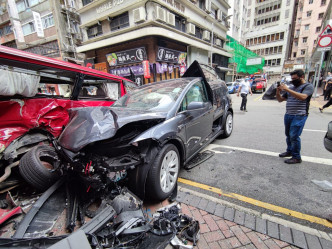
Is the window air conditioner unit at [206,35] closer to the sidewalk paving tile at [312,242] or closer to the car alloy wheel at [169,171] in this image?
the car alloy wheel at [169,171]

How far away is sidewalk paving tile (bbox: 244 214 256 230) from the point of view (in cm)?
190

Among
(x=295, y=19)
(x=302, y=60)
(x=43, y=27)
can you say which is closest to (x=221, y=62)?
(x=43, y=27)

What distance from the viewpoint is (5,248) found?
3.78ft

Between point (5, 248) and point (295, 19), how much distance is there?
250ft

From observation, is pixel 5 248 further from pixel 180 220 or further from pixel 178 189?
pixel 178 189

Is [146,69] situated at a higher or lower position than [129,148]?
higher

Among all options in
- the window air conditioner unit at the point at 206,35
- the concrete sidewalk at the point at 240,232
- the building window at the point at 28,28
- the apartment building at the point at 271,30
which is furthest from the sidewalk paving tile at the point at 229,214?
the apartment building at the point at 271,30

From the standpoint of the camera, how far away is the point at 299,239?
5.60 feet

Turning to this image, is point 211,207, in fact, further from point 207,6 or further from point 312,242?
point 207,6

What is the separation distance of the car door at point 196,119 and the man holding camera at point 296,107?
144 cm

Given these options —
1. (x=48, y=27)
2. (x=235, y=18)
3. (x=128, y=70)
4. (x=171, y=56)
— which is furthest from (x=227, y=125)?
(x=235, y=18)

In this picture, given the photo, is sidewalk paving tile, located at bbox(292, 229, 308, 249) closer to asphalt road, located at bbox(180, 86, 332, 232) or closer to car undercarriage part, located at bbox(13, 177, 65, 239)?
asphalt road, located at bbox(180, 86, 332, 232)

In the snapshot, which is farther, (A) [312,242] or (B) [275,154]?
(B) [275,154]

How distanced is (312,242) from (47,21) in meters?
26.0
